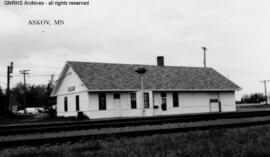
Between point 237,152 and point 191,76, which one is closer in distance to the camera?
point 237,152

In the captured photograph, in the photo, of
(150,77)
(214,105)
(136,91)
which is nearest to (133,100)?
(136,91)

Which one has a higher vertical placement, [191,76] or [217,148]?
[191,76]

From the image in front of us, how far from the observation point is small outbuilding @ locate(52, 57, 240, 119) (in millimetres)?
29359

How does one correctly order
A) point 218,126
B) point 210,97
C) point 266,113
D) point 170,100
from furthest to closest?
point 210,97, point 170,100, point 266,113, point 218,126

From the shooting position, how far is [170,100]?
33.0 m

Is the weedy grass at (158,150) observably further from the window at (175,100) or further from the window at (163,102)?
the window at (175,100)

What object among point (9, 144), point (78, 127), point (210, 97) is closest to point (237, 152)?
point (9, 144)

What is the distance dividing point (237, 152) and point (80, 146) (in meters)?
3.80

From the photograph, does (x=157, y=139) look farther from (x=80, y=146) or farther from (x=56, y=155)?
(x=56, y=155)

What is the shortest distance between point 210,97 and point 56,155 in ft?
99.0

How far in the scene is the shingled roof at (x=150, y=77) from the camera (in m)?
30.1

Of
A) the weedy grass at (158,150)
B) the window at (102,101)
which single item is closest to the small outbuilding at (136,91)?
the window at (102,101)

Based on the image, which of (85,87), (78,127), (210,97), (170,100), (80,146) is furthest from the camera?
(210,97)

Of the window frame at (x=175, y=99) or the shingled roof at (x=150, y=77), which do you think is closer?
the shingled roof at (x=150, y=77)
